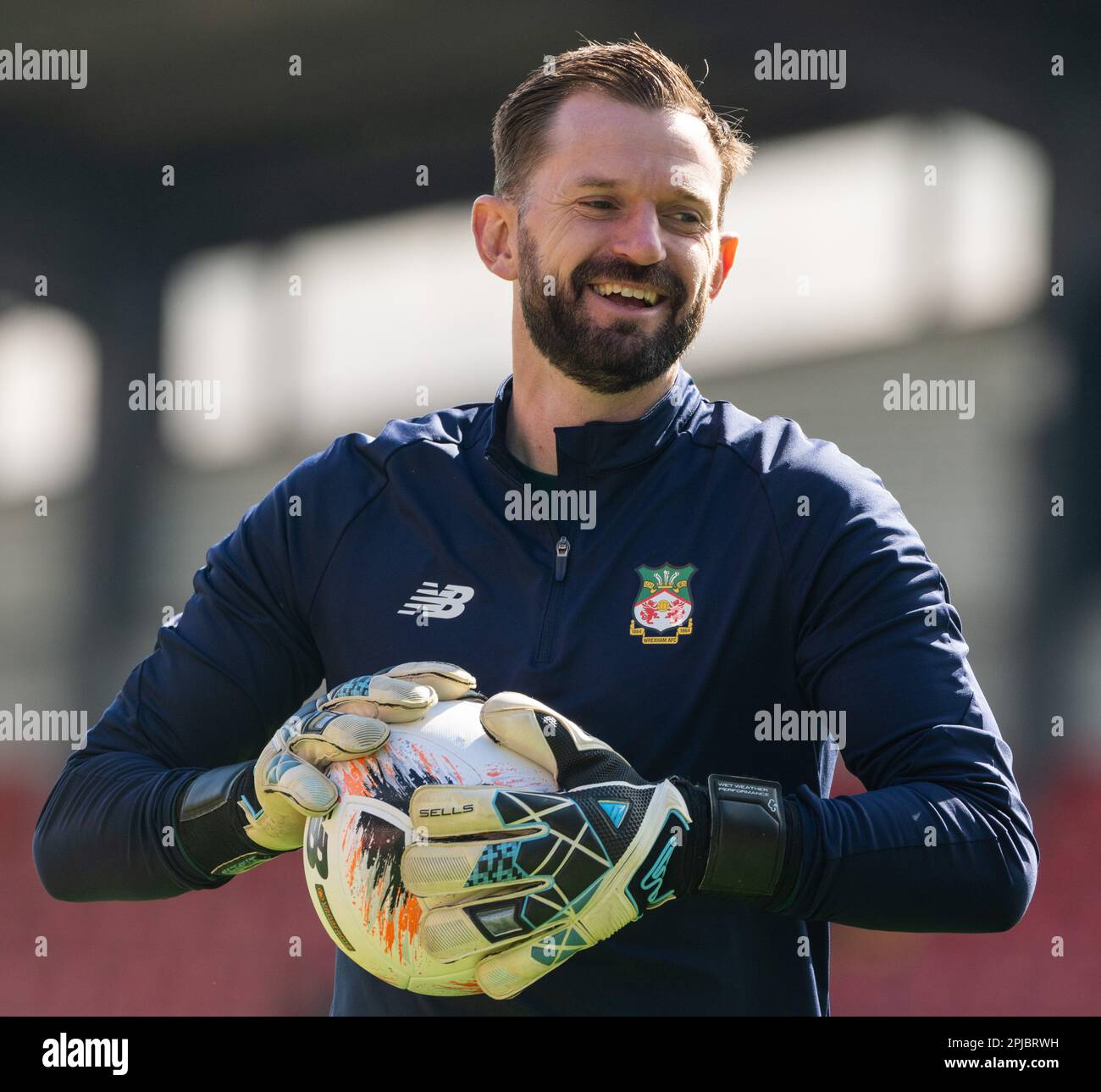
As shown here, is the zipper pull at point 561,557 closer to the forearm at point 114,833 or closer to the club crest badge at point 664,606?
the club crest badge at point 664,606

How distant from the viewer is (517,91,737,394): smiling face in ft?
5.31

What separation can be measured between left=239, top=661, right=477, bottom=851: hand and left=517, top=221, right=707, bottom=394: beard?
1.36ft

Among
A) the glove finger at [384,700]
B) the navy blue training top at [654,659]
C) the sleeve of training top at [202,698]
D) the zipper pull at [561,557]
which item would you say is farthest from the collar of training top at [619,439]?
the glove finger at [384,700]

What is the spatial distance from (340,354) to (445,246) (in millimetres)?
599

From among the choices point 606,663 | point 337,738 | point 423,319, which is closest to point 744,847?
point 606,663

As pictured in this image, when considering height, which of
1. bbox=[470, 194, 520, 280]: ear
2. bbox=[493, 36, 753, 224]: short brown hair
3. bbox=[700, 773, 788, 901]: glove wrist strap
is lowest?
bbox=[700, 773, 788, 901]: glove wrist strap

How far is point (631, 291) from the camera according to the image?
5.36 feet

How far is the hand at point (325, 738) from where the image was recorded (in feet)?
4.30

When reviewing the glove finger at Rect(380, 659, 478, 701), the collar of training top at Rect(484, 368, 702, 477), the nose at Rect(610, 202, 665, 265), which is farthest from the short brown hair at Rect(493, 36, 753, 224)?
the glove finger at Rect(380, 659, 478, 701)

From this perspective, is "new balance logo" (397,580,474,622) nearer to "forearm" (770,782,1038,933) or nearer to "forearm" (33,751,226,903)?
"forearm" (33,751,226,903)

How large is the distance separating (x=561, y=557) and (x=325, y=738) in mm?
348

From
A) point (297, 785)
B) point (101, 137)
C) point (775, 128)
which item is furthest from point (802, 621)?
point (101, 137)

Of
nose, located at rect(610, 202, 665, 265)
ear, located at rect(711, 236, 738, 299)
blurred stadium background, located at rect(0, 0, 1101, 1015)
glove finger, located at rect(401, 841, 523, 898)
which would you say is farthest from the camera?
blurred stadium background, located at rect(0, 0, 1101, 1015)

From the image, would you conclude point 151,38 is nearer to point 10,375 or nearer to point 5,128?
point 5,128
